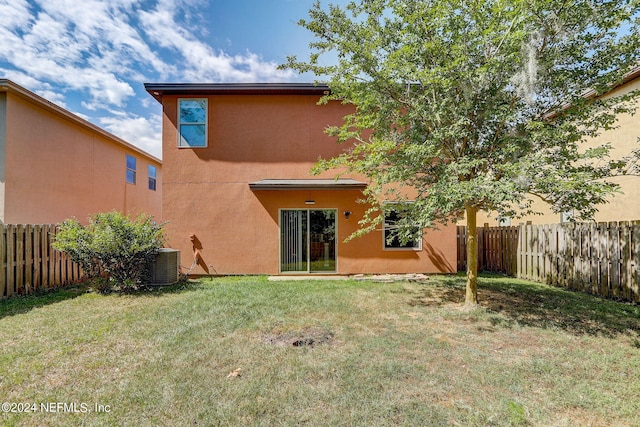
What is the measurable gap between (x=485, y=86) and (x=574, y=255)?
6.11m

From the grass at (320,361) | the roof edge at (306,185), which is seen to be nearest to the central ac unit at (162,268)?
the grass at (320,361)

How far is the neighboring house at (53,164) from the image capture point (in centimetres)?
935

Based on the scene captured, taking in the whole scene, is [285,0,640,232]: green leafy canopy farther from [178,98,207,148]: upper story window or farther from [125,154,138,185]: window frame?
[125,154,138,185]: window frame

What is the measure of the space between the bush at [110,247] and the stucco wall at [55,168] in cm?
227

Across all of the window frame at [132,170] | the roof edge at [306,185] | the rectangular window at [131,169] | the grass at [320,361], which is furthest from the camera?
the rectangular window at [131,169]

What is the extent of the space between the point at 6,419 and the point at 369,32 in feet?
24.8

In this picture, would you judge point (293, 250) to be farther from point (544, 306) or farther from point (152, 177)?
point (152, 177)

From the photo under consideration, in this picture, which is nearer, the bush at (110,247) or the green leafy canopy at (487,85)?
the green leafy canopy at (487,85)

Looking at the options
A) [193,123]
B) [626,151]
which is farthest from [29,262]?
[626,151]

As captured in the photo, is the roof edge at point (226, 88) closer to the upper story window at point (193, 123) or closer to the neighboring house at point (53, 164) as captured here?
the upper story window at point (193, 123)

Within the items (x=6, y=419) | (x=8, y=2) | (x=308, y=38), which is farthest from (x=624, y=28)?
(x=8, y=2)

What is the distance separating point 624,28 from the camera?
5363mm

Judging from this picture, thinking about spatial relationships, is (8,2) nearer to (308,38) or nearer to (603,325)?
(308,38)

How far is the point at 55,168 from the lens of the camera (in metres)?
11.1
